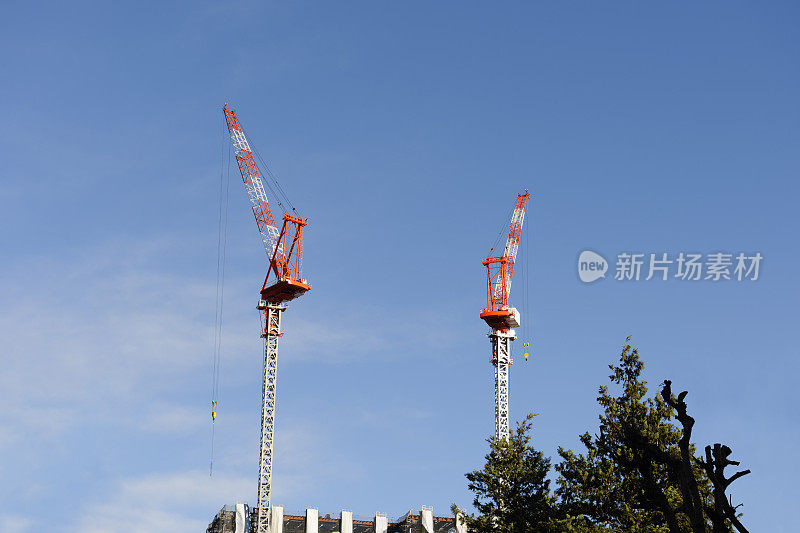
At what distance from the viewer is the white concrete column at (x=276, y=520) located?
160000 millimetres

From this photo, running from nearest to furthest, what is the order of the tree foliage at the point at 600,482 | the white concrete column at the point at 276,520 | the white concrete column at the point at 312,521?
the tree foliage at the point at 600,482 → the white concrete column at the point at 312,521 → the white concrete column at the point at 276,520

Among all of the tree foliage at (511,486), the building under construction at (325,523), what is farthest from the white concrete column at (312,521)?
the tree foliage at (511,486)

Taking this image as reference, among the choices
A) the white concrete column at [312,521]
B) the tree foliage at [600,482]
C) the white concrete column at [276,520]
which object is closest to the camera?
the tree foliage at [600,482]

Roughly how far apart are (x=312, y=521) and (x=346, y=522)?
5.61 metres

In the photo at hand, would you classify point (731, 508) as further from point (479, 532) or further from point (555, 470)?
point (479, 532)

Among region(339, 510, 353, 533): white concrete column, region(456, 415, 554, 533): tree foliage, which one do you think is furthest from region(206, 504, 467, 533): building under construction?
region(456, 415, 554, 533): tree foliage

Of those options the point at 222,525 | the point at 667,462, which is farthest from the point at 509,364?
the point at 667,462

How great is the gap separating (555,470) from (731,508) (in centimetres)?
3515

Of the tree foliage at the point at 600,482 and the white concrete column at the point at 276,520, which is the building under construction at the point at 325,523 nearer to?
the white concrete column at the point at 276,520

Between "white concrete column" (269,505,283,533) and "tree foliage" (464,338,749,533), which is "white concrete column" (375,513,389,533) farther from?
"tree foliage" (464,338,749,533)

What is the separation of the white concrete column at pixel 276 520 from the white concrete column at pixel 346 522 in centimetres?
990

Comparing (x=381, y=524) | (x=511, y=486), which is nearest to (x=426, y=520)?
(x=381, y=524)

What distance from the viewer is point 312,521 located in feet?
519

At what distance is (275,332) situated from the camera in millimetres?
178375
